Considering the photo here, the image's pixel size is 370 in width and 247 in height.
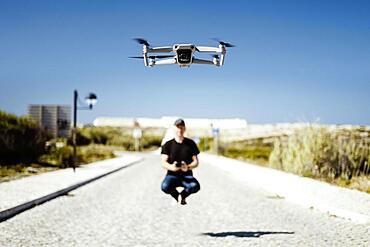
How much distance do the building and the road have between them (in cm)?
282

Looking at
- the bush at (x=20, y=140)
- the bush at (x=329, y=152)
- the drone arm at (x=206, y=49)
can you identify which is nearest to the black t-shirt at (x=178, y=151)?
the drone arm at (x=206, y=49)

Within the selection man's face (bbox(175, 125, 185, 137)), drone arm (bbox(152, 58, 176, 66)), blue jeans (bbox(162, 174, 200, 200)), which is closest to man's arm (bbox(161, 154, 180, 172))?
man's face (bbox(175, 125, 185, 137))

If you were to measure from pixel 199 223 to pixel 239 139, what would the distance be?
288 ft

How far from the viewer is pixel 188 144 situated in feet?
13.4

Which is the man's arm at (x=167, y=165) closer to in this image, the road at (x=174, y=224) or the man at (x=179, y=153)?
the man at (x=179, y=153)

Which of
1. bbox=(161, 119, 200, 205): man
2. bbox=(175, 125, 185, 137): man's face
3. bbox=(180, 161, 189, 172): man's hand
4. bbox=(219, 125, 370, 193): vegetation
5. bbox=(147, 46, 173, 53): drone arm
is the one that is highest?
bbox=(147, 46, 173, 53): drone arm

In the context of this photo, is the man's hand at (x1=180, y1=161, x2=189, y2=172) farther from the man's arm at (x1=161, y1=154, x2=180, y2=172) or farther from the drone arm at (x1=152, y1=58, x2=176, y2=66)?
the drone arm at (x1=152, y1=58, x2=176, y2=66)

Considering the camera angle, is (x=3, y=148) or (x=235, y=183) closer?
(x=235, y=183)

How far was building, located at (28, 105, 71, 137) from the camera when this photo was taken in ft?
56.7

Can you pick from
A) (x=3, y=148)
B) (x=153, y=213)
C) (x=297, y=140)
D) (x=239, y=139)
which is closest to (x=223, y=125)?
(x=153, y=213)

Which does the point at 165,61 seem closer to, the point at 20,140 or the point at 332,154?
the point at 332,154

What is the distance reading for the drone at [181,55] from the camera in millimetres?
3373

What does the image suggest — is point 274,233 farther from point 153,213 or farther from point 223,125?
point 223,125

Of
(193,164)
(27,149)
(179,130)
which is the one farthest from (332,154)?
(179,130)
